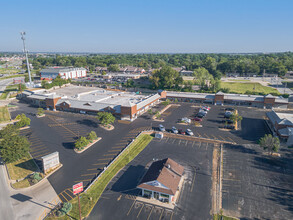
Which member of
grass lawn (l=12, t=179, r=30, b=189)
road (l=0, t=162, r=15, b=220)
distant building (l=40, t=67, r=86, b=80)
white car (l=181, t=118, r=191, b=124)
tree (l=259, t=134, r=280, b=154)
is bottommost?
road (l=0, t=162, r=15, b=220)

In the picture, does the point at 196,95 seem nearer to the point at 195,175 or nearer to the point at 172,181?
the point at 195,175

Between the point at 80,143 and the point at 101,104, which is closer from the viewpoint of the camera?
the point at 80,143

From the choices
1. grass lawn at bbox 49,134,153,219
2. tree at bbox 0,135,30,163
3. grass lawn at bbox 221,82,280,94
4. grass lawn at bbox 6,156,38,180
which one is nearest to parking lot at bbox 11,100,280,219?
grass lawn at bbox 49,134,153,219

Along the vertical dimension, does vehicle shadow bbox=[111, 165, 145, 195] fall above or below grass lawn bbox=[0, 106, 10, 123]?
below

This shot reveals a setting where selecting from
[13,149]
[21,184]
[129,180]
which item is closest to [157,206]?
[129,180]

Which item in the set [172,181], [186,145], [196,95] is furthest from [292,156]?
[196,95]

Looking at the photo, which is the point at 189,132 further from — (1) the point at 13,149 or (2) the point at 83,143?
(1) the point at 13,149

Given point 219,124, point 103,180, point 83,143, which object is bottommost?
point 103,180

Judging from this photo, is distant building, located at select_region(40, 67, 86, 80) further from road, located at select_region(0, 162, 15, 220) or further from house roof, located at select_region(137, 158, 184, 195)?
house roof, located at select_region(137, 158, 184, 195)
